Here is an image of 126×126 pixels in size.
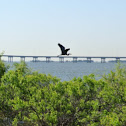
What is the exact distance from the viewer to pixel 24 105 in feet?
101

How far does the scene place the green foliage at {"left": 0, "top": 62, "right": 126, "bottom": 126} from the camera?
29766 mm

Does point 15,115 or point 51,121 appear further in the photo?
→ point 15,115

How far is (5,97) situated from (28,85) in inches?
98.0

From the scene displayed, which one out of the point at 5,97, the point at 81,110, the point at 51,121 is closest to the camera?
the point at 51,121

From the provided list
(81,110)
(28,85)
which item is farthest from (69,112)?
(28,85)

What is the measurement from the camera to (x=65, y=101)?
30.8m

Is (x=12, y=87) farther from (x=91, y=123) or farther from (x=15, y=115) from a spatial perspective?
(x=91, y=123)

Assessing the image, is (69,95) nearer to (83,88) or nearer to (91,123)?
(83,88)

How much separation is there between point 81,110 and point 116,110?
3.03 meters

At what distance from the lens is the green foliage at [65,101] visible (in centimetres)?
2977

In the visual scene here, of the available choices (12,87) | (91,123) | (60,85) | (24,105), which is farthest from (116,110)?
(12,87)

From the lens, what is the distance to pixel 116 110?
3086 cm

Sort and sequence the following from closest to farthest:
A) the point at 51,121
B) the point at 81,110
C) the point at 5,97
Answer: the point at 51,121
the point at 81,110
the point at 5,97

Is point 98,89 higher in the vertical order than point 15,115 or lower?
higher
